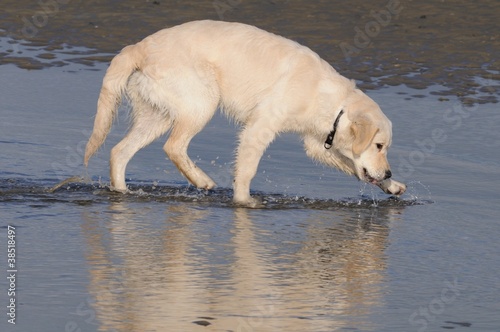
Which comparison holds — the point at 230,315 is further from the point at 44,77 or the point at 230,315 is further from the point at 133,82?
the point at 44,77

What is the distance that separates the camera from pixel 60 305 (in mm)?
5625

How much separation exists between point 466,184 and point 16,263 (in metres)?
3.65

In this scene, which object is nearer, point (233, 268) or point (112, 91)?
point (233, 268)

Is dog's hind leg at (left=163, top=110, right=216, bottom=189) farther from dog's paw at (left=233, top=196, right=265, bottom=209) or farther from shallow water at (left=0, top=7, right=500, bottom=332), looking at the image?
dog's paw at (left=233, top=196, right=265, bottom=209)

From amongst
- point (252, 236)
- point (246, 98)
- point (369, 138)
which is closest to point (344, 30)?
point (246, 98)

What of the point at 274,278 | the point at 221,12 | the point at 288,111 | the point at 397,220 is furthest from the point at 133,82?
the point at 221,12

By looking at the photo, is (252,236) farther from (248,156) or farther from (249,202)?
(248,156)

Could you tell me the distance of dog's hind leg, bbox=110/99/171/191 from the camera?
28.5 feet

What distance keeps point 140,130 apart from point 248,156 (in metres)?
0.91

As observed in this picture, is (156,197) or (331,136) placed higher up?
(331,136)

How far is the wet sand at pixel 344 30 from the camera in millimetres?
12820

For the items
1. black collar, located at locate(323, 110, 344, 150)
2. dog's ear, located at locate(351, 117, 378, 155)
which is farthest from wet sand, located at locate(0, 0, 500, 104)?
dog's ear, located at locate(351, 117, 378, 155)

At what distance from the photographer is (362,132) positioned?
26.8 feet

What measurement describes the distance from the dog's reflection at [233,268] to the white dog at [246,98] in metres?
0.49
